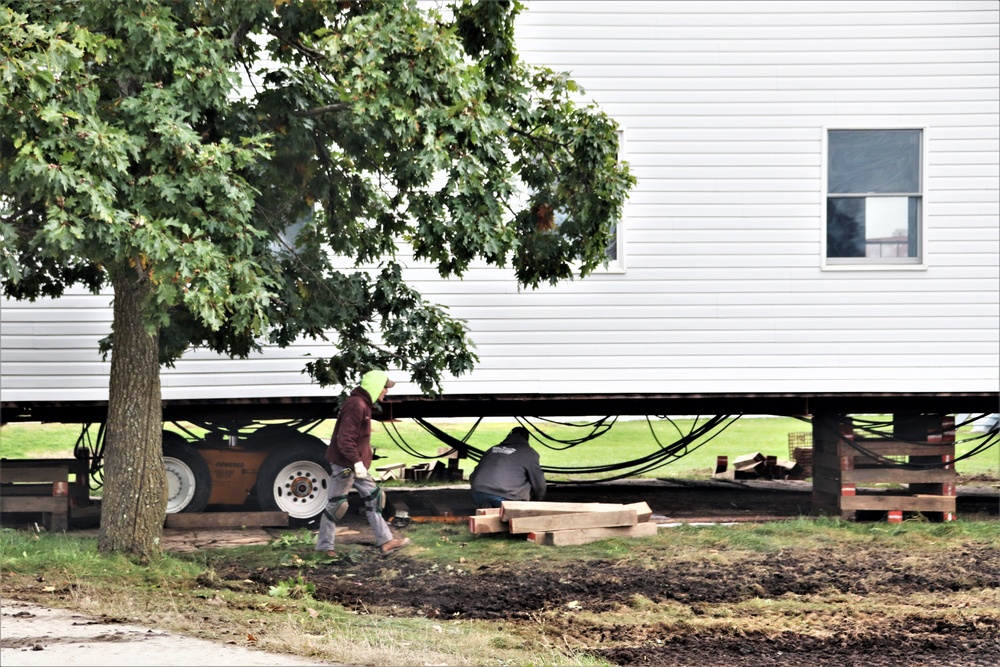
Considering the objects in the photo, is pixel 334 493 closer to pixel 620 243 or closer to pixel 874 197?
pixel 620 243

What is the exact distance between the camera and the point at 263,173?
896 cm

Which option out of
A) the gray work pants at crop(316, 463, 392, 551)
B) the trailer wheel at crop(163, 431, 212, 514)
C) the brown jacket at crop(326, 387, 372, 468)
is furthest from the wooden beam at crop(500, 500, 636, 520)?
the trailer wheel at crop(163, 431, 212, 514)

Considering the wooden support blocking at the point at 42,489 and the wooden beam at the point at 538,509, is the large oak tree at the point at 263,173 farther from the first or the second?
the wooden support blocking at the point at 42,489

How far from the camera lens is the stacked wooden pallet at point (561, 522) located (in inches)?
396

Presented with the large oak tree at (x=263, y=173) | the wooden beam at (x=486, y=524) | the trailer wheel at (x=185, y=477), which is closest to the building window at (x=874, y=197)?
the large oak tree at (x=263, y=173)

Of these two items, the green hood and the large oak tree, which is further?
the green hood

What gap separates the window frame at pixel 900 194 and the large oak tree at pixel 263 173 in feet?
10.7

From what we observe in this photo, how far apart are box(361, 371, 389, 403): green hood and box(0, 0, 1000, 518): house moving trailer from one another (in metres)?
1.91

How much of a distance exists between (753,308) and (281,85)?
5.32 metres

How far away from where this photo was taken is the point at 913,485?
39.2 feet

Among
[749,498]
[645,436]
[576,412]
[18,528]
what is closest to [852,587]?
[576,412]

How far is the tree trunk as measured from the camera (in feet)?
29.2

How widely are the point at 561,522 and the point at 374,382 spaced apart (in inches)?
87.6

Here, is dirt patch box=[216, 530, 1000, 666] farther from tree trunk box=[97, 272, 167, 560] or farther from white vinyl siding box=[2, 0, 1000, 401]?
white vinyl siding box=[2, 0, 1000, 401]
